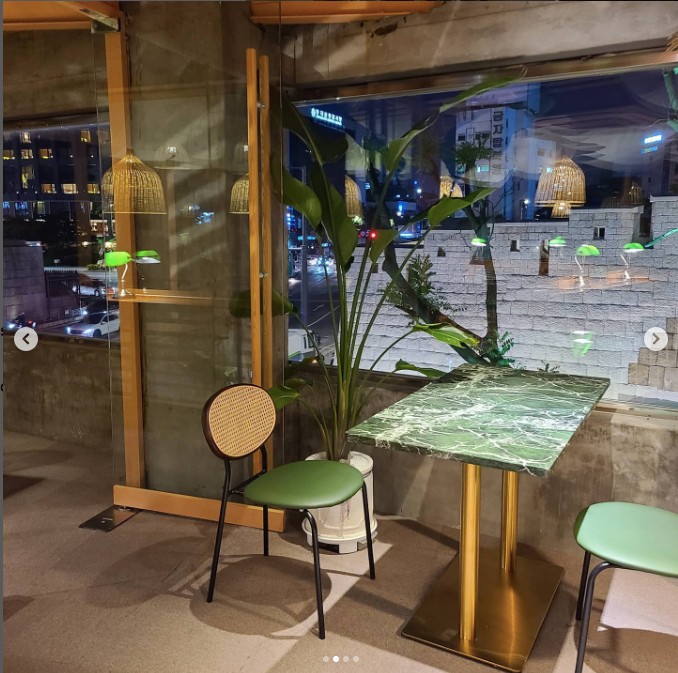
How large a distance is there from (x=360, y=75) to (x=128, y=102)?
3.78 feet

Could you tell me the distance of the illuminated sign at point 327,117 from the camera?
10.9ft

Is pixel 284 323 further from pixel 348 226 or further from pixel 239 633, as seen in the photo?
pixel 239 633

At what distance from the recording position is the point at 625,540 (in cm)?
186

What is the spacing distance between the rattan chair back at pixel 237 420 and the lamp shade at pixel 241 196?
2.88 feet

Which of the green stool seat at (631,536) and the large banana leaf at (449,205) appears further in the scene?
the large banana leaf at (449,205)

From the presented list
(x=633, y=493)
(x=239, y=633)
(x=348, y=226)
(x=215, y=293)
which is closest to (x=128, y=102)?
(x=215, y=293)

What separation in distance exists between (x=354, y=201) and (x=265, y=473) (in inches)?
61.9

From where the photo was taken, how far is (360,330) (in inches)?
136

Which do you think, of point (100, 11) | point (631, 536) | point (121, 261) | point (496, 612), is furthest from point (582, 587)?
point (100, 11)

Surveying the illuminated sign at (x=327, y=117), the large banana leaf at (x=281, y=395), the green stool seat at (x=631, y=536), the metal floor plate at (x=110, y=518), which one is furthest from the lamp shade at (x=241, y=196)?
the green stool seat at (x=631, y=536)

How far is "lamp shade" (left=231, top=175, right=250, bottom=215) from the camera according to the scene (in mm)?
2877

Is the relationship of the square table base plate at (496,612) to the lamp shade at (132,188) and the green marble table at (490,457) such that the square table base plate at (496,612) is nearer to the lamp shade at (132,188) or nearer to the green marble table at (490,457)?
the green marble table at (490,457)

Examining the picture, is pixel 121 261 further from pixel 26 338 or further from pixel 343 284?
pixel 26 338

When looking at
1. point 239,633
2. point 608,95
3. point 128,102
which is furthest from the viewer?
point 128,102
